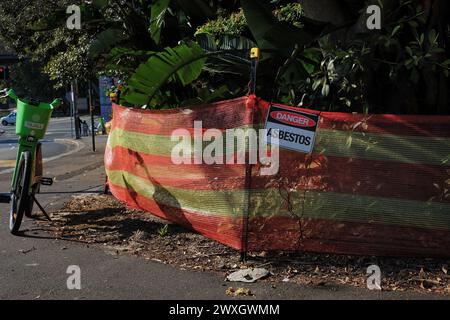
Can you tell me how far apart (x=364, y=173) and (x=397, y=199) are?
1.19 ft

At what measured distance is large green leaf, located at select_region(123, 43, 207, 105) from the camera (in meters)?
6.44

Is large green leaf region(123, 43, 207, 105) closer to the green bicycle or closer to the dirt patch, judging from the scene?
the green bicycle

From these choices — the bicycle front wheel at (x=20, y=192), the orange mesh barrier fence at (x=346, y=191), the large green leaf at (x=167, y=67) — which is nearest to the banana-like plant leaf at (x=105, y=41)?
the large green leaf at (x=167, y=67)

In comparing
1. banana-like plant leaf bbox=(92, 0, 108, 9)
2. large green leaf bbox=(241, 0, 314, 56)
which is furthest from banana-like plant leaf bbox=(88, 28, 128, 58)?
large green leaf bbox=(241, 0, 314, 56)

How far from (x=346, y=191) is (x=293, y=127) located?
75 centimetres

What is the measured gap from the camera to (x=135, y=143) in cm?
725

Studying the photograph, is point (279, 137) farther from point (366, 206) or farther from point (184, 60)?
point (184, 60)

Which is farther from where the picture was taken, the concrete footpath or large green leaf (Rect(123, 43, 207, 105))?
large green leaf (Rect(123, 43, 207, 105))

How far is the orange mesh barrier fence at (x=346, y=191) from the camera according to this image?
4.93 meters

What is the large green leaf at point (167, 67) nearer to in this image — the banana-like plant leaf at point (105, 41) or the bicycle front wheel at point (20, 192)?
the bicycle front wheel at point (20, 192)

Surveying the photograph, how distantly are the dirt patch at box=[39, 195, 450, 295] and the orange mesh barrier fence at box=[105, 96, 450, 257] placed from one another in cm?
12

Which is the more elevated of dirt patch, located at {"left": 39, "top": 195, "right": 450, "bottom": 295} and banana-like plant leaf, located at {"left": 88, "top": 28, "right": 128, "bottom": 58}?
banana-like plant leaf, located at {"left": 88, "top": 28, "right": 128, "bottom": 58}

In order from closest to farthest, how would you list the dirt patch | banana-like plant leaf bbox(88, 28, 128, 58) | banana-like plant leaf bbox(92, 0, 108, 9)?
the dirt patch < banana-like plant leaf bbox(92, 0, 108, 9) < banana-like plant leaf bbox(88, 28, 128, 58)

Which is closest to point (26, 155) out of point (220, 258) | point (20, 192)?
point (20, 192)
